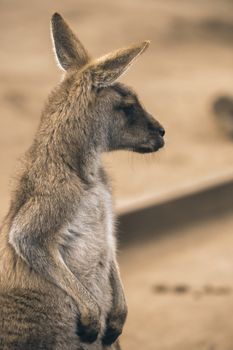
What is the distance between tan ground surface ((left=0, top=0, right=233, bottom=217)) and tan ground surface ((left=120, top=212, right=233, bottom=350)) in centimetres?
45

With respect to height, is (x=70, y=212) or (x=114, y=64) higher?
(x=114, y=64)

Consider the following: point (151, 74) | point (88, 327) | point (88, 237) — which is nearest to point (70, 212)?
point (88, 237)

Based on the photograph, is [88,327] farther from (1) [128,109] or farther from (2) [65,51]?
(2) [65,51]

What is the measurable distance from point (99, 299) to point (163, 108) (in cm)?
806

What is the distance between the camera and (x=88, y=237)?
5.07m

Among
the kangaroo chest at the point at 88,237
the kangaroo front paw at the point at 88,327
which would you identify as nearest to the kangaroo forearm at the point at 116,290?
the kangaroo chest at the point at 88,237

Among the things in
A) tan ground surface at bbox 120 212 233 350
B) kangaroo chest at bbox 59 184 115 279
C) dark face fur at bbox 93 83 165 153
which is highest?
dark face fur at bbox 93 83 165 153

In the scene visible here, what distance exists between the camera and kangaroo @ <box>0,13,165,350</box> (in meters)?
4.94

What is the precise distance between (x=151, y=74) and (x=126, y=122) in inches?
369

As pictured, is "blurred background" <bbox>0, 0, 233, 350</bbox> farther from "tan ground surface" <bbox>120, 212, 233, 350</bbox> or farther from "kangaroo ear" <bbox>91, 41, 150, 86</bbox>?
"kangaroo ear" <bbox>91, 41, 150, 86</bbox>

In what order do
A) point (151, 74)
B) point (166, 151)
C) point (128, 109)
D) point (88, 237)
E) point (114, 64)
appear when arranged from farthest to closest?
1. point (151, 74)
2. point (166, 151)
3. point (128, 109)
4. point (88, 237)
5. point (114, 64)

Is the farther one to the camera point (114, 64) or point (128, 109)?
point (128, 109)

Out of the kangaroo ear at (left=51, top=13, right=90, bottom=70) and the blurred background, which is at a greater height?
the kangaroo ear at (left=51, top=13, right=90, bottom=70)

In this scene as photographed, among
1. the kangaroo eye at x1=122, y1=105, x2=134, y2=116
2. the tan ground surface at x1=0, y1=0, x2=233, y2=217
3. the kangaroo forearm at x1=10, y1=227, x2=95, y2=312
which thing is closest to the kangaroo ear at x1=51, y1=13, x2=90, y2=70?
the kangaroo eye at x1=122, y1=105, x2=134, y2=116
